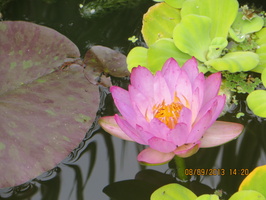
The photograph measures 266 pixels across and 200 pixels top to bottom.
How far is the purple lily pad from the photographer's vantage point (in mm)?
1396

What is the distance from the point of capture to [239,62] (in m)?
1.59

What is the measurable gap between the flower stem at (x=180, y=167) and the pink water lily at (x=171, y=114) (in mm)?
120

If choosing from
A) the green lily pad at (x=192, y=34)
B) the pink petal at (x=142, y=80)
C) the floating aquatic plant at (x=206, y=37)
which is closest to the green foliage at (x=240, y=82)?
the floating aquatic plant at (x=206, y=37)

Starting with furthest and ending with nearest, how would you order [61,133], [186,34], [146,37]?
[146,37]
[186,34]
[61,133]

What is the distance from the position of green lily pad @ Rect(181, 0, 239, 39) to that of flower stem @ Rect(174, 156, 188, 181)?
59 cm

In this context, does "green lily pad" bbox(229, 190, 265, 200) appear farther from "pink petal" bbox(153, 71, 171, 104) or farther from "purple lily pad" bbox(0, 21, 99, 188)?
"purple lily pad" bbox(0, 21, 99, 188)

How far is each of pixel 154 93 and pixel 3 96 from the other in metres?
0.57

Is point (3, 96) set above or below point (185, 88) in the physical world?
below

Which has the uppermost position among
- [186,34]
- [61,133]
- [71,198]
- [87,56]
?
[186,34]

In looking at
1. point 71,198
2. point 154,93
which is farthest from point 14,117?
point 154,93

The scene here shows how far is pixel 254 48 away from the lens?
1717 mm

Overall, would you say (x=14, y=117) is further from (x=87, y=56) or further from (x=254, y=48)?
(x=254, y=48)

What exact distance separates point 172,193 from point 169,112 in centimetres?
26

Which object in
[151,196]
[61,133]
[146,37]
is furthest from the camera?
[146,37]
